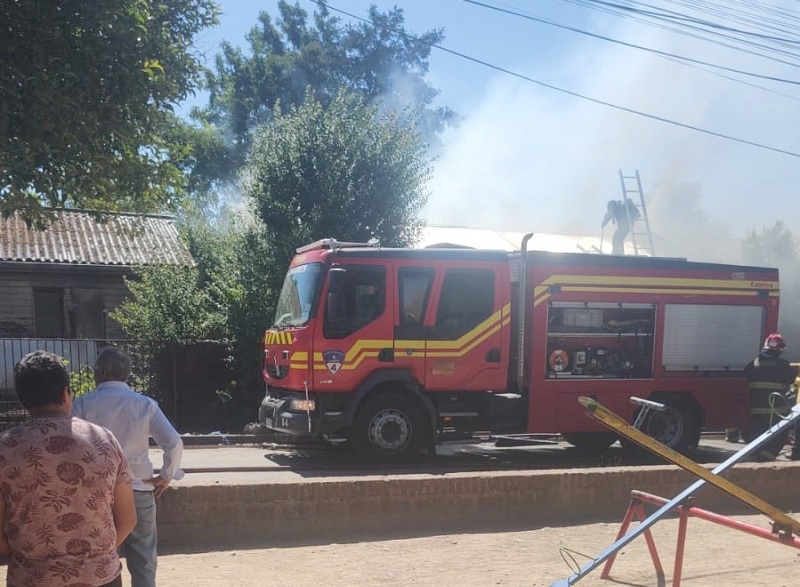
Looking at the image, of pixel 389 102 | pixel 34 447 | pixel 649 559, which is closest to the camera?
pixel 34 447

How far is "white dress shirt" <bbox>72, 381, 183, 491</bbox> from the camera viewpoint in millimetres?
4242

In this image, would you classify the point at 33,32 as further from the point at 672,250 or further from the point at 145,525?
the point at 672,250

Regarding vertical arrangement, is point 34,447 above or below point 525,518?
above

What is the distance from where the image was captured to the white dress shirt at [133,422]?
424 cm

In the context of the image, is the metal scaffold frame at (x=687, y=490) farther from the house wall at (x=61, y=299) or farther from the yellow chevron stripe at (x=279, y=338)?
the house wall at (x=61, y=299)

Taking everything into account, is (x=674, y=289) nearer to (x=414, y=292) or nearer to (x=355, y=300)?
(x=414, y=292)

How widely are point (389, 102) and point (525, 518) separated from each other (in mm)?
30430

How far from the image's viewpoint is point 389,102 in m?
35.5

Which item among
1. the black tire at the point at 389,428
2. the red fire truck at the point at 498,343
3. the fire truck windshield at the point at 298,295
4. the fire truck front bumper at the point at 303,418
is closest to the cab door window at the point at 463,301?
the red fire truck at the point at 498,343

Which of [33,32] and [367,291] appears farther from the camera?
[367,291]

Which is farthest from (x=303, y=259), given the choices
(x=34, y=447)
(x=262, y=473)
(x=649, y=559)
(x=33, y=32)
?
(x=34, y=447)

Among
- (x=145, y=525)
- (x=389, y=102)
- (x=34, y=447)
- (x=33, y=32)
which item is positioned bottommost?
(x=145, y=525)

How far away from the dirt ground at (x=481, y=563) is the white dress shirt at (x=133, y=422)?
1.31m

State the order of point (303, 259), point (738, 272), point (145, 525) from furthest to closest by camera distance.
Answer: point (738, 272) → point (303, 259) → point (145, 525)
